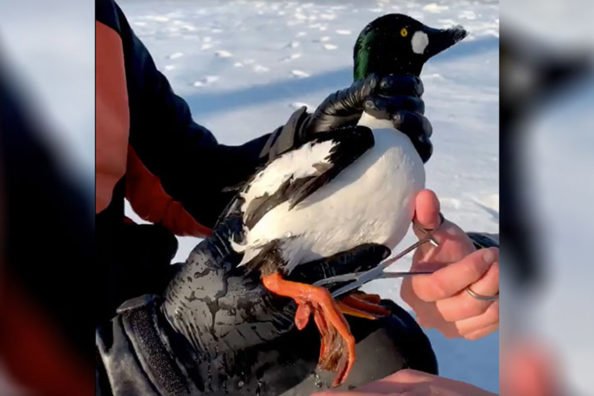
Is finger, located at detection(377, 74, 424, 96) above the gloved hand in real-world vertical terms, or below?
above

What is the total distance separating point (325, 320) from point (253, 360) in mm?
135

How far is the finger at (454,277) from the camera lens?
52.1 inches

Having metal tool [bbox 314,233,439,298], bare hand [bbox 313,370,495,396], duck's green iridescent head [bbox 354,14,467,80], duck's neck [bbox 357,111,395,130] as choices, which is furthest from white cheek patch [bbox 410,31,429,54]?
bare hand [bbox 313,370,495,396]

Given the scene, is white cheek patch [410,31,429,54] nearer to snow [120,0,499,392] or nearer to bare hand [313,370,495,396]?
snow [120,0,499,392]

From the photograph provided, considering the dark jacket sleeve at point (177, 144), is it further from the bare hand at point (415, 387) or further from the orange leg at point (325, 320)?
the bare hand at point (415, 387)


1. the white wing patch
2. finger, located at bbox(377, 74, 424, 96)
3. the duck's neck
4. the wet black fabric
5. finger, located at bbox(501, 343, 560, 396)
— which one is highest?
finger, located at bbox(377, 74, 424, 96)

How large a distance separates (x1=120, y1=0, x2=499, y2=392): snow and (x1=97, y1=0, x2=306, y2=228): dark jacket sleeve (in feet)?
0.10

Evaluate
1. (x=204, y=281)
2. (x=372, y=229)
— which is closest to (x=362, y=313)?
(x=372, y=229)

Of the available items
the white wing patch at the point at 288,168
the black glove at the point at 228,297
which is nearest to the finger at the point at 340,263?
the black glove at the point at 228,297

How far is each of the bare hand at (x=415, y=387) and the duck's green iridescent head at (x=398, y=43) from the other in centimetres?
46

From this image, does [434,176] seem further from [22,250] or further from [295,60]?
[22,250]

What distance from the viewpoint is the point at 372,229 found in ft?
4.24

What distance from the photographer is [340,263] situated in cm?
130

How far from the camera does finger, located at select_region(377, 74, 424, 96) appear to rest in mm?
1314
